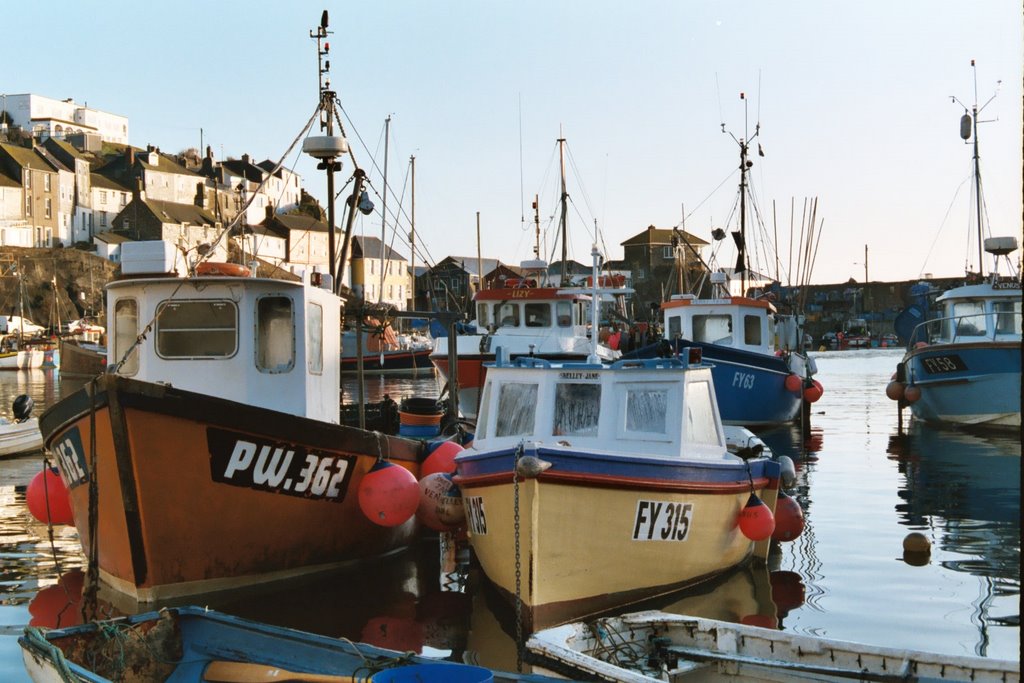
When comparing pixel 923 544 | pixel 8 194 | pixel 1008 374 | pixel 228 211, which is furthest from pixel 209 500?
pixel 228 211

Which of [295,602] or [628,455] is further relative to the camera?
[295,602]

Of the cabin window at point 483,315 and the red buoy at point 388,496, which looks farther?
the cabin window at point 483,315

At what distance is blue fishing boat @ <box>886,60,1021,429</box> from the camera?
2744 centimetres

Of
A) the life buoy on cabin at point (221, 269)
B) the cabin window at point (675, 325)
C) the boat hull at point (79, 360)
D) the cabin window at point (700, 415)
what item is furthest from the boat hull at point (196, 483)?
the boat hull at point (79, 360)

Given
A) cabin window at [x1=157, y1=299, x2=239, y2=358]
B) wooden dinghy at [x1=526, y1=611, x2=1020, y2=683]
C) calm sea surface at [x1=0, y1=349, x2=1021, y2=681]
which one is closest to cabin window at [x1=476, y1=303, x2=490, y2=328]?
calm sea surface at [x1=0, y1=349, x2=1021, y2=681]

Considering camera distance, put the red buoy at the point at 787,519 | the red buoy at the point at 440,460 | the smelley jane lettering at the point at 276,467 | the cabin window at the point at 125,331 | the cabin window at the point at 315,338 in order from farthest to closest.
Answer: the red buoy at the point at 440,460
the red buoy at the point at 787,519
the cabin window at the point at 315,338
the cabin window at the point at 125,331
the smelley jane lettering at the point at 276,467

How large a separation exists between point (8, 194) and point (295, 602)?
300 ft

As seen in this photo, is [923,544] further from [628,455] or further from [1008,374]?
[1008,374]

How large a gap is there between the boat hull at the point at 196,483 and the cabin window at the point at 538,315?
18031mm

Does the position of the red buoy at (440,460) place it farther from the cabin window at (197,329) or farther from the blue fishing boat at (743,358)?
the blue fishing boat at (743,358)

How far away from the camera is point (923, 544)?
46.9ft

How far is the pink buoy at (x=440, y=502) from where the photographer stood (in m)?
12.7

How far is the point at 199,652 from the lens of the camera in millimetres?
8328

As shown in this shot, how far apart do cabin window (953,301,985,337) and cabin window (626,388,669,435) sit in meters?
19.3
